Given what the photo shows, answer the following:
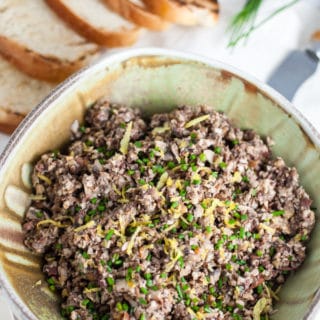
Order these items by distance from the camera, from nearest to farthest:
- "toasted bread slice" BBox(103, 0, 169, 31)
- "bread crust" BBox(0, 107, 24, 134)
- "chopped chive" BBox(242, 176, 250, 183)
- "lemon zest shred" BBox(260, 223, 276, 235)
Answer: "lemon zest shred" BBox(260, 223, 276, 235) < "chopped chive" BBox(242, 176, 250, 183) < "bread crust" BBox(0, 107, 24, 134) < "toasted bread slice" BBox(103, 0, 169, 31)

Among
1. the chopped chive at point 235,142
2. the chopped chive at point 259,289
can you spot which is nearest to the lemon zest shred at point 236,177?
the chopped chive at point 235,142

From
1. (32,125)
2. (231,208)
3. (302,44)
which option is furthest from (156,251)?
(302,44)

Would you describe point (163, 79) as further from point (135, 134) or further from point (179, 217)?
point (179, 217)

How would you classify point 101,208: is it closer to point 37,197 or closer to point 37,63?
point 37,197

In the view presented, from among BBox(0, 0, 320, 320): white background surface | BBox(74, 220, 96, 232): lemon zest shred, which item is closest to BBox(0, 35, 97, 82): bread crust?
BBox(0, 0, 320, 320): white background surface

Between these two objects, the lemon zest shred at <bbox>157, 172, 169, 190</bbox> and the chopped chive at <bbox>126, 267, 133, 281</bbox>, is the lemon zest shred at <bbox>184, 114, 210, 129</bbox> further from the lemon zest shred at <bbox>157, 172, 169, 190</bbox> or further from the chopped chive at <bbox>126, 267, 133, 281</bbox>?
the chopped chive at <bbox>126, 267, 133, 281</bbox>
